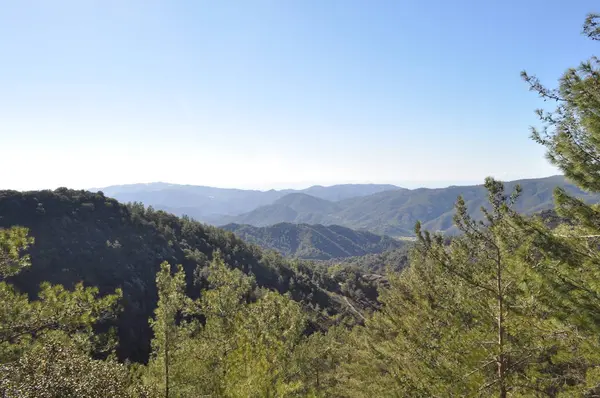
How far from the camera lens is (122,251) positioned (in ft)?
321

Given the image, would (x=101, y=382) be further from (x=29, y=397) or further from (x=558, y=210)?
(x=558, y=210)

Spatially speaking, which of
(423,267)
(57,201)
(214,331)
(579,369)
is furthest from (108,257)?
(579,369)

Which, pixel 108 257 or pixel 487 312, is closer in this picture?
pixel 487 312

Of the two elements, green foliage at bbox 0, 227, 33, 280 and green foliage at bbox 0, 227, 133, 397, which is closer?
green foliage at bbox 0, 227, 133, 397

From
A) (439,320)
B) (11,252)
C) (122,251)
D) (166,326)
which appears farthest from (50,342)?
(122,251)

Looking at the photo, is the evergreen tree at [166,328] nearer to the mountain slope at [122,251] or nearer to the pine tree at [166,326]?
the pine tree at [166,326]

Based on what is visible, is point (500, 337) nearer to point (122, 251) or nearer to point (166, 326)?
point (166, 326)

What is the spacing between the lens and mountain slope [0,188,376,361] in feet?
262

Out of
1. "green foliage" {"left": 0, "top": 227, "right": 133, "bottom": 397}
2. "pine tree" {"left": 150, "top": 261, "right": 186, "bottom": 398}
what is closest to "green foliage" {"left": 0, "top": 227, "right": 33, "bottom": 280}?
"green foliage" {"left": 0, "top": 227, "right": 133, "bottom": 397}

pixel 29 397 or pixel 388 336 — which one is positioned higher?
pixel 29 397

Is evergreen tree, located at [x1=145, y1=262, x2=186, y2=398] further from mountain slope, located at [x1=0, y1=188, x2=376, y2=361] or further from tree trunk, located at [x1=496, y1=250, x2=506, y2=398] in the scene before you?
mountain slope, located at [x1=0, y1=188, x2=376, y2=361]

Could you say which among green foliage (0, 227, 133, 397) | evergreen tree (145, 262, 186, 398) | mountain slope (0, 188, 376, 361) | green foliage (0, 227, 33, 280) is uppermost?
green foliage (0, 227, 33, 280)

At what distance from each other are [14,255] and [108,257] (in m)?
95.3

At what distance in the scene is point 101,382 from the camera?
7883mm
